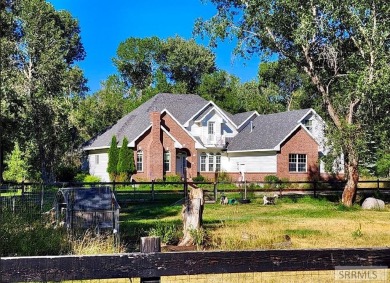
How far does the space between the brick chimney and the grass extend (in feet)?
47.0

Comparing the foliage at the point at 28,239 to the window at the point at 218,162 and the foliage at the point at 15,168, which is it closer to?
the foliage at the point at 15,168

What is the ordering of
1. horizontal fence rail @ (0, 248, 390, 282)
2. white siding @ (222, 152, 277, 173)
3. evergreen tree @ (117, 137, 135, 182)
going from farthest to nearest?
white siding @ (222, 152, 277, 173), evergreen tree @ (117, 137, 135, 182), horizontal fence rail @ (0, 248, 390, 282)

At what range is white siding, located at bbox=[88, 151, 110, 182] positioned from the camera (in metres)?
43.2

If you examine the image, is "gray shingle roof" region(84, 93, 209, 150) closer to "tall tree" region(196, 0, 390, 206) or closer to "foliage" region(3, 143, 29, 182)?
"foliage" region(3, 143, 29, 182)

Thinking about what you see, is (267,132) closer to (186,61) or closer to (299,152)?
(299,152)

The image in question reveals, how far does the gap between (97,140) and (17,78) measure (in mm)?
15355

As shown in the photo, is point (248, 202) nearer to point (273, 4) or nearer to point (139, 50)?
point (273, 4)

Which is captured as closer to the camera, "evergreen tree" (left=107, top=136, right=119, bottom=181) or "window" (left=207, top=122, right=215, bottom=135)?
"evergreen tree" (left=107, top=136, right=119, bottom=181)

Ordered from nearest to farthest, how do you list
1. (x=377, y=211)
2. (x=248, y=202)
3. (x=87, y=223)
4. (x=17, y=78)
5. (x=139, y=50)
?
(x=87, y=223), (x=377, y=211), (x=248, y=202), (x=17, y=78), (x=139, y=50)

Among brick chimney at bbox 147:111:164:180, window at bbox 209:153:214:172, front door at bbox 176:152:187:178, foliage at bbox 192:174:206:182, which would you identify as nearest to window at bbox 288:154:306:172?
foliage at bbox 192:174:206:182

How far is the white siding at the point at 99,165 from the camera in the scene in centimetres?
4319

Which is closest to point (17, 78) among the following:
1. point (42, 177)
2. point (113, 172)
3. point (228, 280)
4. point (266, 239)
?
point (42, 177)

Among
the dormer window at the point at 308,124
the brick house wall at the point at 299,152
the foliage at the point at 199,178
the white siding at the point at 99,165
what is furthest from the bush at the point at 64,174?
the dormer window at the point at 308,124

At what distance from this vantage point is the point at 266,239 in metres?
13.2
